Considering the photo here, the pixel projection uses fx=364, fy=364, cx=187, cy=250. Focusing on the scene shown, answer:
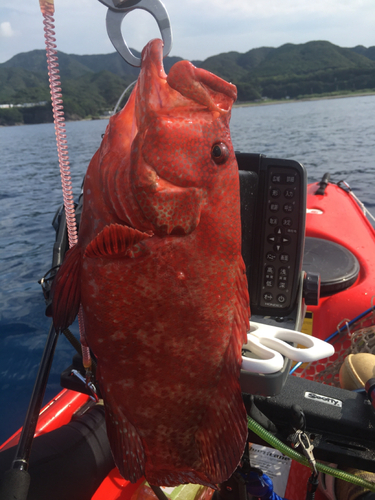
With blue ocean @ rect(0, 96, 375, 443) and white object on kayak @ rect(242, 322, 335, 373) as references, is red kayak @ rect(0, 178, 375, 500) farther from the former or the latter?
blue ocean @ rect(0, 96, 375, 443)

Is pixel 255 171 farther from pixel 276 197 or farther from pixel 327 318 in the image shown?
pixel 327 318

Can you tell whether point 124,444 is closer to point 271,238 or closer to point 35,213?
point 271,238

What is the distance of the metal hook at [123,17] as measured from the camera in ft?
3.55

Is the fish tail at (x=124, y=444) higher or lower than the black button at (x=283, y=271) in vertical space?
lower

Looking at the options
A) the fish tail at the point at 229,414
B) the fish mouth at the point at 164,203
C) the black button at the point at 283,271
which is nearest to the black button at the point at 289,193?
the black button at the point at 283,271

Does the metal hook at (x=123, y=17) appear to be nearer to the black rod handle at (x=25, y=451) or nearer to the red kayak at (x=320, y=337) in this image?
the black rod handle at (x=25, y=451)

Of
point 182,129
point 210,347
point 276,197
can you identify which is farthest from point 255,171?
point 210,347

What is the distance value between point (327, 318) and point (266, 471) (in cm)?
154

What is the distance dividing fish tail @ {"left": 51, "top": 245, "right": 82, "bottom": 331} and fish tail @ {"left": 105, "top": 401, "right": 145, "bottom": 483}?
1.10ft

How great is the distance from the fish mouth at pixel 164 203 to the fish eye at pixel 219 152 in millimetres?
156

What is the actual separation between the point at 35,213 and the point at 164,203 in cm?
1286

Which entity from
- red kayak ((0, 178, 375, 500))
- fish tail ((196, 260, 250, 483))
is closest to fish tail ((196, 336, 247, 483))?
fish tail ((196, 260, 250, 483))

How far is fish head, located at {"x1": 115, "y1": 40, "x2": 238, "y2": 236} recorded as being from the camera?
108 cm

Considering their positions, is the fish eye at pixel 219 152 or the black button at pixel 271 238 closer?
the fish eye at pixel 219 152
